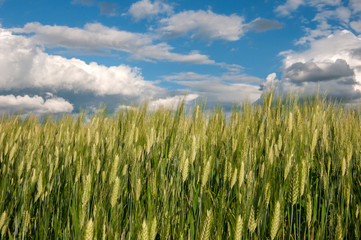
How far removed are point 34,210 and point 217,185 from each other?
1.08 m

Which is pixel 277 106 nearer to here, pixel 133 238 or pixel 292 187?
pixel 292 187

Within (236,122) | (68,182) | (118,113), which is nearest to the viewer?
(68,182)

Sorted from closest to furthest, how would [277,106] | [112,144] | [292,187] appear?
[292,187] < [112,144] < [277,106]

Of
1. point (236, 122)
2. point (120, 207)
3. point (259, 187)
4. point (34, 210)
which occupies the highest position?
point (236, 122)

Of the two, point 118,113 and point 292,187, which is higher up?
point 118,113

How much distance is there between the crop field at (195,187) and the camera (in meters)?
1.07

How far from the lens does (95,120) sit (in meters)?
2.52

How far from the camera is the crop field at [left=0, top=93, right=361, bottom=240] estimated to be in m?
1.07

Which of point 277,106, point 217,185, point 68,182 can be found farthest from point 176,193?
point 277,106

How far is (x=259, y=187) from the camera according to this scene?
4.29 feet

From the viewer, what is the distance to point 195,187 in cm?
136

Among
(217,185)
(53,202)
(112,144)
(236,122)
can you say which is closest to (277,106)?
(236,122)

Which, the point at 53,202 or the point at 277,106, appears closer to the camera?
the point at 53,202

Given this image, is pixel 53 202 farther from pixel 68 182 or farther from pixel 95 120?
pixel 95 120
